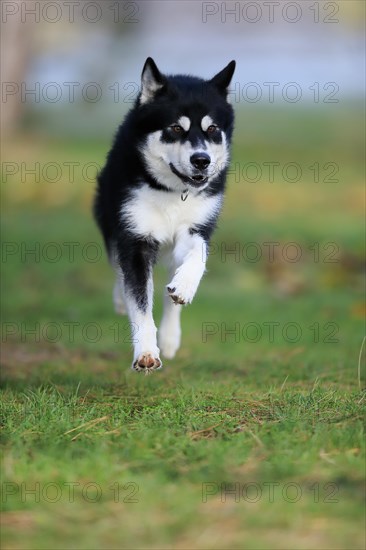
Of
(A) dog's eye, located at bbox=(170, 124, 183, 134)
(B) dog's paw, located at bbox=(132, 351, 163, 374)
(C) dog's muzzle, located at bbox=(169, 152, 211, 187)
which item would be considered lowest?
(B) dog's paw, located at bbox=(132, 351, 163, 374)

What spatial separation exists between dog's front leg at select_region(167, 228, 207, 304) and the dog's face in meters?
0.31

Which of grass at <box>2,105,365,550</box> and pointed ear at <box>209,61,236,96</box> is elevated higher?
pointed ear at <box>209,61,236,96</box>

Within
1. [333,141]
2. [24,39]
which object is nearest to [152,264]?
[24,39]

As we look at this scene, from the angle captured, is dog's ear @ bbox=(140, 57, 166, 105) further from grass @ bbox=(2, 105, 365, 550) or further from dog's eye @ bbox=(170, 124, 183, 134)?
grass @ bbox=(2, 105, 365, 550)

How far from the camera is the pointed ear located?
557 cm

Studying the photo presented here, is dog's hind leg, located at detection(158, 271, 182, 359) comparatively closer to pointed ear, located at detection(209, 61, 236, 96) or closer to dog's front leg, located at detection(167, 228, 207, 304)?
dog's front leg, located at detection(167, 228, 207, 304)

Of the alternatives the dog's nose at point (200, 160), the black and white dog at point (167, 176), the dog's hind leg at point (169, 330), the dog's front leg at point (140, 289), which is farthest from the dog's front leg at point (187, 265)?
the dog's hind leg at point (169, 330)

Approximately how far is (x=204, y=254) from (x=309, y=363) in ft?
5.07

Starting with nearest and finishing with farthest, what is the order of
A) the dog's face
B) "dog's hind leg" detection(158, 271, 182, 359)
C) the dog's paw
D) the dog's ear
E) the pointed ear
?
the dog's paw
the dog's face
the dog's ear
the pointed ear
"dog's hind leg" detection(158, 271, 182, 359)

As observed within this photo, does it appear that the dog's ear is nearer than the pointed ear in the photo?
Yes

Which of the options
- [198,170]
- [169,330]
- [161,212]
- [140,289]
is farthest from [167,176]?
[169,330]

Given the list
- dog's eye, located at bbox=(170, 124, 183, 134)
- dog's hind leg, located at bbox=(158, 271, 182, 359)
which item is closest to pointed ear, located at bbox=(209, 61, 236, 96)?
dog's eye, located at bbox=(170, 124, 183, 134)

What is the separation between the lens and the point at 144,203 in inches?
213

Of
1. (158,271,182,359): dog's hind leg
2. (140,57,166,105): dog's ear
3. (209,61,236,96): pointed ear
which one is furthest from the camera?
(158,271,182,359): dog's hind leg
